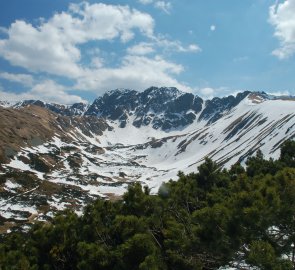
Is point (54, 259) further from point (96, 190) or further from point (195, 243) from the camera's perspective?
point (96, 190)

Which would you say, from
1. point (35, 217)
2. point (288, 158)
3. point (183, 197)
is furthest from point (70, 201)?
point (183, 197)

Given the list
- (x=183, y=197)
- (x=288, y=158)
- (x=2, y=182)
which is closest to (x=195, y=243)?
(x=183, y=197)

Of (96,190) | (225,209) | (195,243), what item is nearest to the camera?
(225,209)

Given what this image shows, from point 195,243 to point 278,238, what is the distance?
394cm

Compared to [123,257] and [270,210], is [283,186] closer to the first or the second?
[270,210]

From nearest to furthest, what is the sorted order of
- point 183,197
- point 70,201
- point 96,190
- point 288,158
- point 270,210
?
point 270,210
point 183,197
point 288,158
point 70,201
point 96,190

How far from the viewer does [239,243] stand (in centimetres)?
1772

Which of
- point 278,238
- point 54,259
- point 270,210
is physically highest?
point 54,259

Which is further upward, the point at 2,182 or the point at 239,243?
the point at 2,182

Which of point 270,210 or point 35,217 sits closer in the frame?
point 270,210

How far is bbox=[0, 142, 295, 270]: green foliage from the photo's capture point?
1731cm

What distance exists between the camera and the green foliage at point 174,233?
17.3 metres

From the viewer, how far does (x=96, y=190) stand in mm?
181750

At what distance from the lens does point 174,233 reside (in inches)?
793
